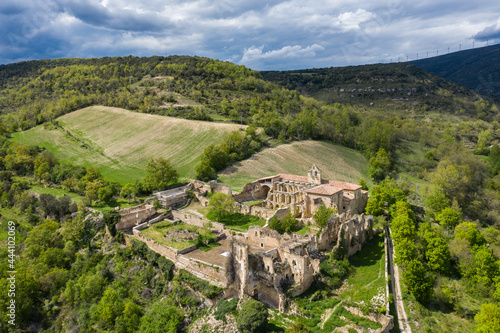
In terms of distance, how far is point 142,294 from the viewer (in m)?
37.7

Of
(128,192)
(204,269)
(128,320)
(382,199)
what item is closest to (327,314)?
(204,269)

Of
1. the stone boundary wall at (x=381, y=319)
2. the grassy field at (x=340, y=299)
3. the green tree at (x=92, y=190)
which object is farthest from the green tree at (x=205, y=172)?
the stone boundary wall at (x=381, y=319)

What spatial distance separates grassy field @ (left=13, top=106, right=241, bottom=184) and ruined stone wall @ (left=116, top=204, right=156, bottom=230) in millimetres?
17941

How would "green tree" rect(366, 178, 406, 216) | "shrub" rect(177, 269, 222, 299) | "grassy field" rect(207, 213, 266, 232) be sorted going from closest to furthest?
1. "shrub" rect(177, 269, 222, 299)
2. "grassy field" rect(207, 213, 266, 232)
3. "green tree" rect(366, 178, 406, 216)

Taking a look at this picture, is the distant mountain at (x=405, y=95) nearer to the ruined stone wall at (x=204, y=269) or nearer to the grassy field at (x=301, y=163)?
the grassy field at (x=301, y=163)

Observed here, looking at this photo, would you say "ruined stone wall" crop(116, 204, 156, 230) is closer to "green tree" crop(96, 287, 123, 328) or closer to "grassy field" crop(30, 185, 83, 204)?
"green tree" crop(96, 287, 123, 328)

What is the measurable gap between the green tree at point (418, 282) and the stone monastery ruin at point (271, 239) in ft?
22.7

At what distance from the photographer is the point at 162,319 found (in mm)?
31719

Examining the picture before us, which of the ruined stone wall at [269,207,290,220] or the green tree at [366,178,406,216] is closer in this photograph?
the ruined stone wall at [269,207,290,220]

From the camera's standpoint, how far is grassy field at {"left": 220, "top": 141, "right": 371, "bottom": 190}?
2862 inches

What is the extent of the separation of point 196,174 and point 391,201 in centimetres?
3823

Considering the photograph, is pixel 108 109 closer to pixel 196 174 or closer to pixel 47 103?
pixel 47 103

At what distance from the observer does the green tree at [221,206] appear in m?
50.4

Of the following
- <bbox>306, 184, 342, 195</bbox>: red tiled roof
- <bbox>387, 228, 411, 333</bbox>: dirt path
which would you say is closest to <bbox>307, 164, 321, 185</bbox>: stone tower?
<bbox>306, 184, 342, 195</bbox>: red tiled roof
